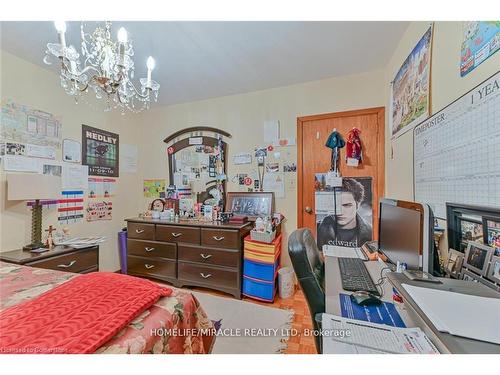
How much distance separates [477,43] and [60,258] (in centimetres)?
303

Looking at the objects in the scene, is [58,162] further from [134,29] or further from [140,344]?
[140,344]

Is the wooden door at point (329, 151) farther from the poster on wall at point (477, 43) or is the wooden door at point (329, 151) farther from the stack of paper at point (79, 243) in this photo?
the stack of paper at point (79, 243)

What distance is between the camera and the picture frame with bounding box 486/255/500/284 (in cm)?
69

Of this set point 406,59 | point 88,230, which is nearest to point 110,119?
point 88,230

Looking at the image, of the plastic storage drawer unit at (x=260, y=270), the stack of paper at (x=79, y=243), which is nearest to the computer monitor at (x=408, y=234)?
the plastic storage drawer unit at (x=260, y=270)

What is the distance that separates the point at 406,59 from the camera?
1.63 meters

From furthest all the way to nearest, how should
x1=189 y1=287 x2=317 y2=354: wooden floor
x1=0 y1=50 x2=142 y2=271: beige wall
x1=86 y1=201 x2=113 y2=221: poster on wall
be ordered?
x1=86 y1=201 x2=113 y2=221: poster on wall
x1=0 y1=50 x2=142 y2=271: beige wall
x1=189 y1=287 x2=317 y2=354: wooden floor

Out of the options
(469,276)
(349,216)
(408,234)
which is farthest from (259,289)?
(469,276)

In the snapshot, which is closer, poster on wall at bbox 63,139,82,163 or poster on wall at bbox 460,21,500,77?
poster on wall at bbox 460,21,500,77

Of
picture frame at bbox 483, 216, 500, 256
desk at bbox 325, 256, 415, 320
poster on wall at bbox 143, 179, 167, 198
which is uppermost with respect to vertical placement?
poster on wall at bbox 143, 179, 167, 198

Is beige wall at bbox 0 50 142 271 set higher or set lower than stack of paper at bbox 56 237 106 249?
higher

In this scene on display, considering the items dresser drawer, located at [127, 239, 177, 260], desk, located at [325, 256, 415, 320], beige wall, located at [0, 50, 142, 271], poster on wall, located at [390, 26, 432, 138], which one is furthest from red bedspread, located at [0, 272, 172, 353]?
poster on wall, located at [390, 26, 432, 138]

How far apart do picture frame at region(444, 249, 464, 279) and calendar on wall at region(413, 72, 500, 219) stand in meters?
0.22

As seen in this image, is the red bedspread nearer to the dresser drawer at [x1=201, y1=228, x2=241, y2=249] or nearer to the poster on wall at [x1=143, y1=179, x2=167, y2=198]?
the dresser drawer at [x1=201, y1=228, x2=241, y2=249]
